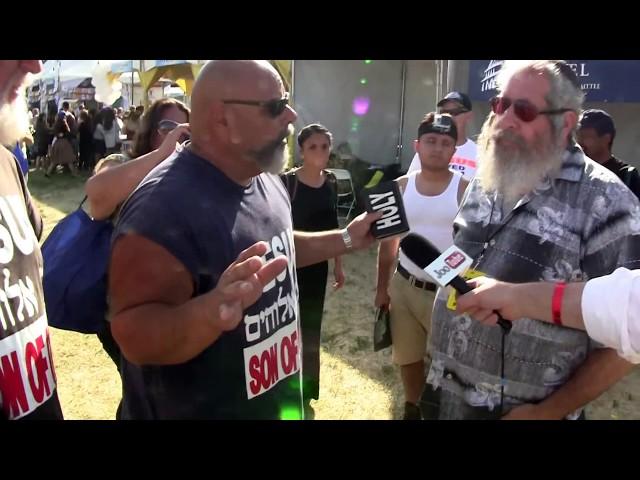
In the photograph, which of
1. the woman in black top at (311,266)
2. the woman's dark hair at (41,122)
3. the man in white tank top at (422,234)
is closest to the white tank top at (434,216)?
the man in white tank top at (422,234)

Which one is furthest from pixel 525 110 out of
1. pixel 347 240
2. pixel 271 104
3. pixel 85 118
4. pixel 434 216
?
pixel 85 118

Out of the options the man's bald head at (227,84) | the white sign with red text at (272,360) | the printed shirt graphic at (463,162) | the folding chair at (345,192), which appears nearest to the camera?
the white sign with red text at (272,360)

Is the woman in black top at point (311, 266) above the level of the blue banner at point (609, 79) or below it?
below

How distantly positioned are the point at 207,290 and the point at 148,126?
160cm

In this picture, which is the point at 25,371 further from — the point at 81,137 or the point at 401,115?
the point at 81,137

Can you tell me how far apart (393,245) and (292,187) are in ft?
2.69

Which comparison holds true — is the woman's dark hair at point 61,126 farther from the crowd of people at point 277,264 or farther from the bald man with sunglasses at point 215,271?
the bald man with sunglasses at point 215,271

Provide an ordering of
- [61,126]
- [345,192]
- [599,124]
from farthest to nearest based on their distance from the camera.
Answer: [61,126]
[345,192]
[599,124]

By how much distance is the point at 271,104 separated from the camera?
6.31ft

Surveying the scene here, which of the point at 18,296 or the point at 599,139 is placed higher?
the point at 599,139

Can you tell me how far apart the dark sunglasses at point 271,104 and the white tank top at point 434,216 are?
1577 mm

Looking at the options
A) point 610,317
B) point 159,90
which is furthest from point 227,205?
point 159,90

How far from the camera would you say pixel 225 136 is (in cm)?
185

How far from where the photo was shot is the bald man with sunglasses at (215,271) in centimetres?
148
